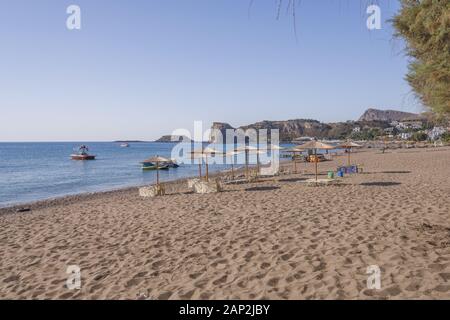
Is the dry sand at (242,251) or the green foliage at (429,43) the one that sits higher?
the green foliage at (429,43)

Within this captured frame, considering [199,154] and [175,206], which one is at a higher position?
[199,154]

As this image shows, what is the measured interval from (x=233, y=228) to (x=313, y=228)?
174cm

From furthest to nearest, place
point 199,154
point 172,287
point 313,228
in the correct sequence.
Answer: point 199,154 < point 313,228 < point 172,287

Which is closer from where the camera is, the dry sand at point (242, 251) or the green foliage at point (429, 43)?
the dry sand at point (242, 251)

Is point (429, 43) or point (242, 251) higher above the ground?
point (429, 43)

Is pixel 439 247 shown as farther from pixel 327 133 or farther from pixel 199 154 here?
pixel 327 133

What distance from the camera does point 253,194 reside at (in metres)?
13.5

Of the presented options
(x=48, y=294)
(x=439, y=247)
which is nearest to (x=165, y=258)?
(x=48, y=294)

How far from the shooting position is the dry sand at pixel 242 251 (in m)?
4.48

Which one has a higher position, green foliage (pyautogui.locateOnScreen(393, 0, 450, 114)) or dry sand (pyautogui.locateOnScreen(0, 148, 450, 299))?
green foliage (pyautogui.locateOnScreen(393, 0, 450, 114))

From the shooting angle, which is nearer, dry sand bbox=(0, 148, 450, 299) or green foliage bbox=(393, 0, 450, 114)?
dry sand bbox=(0, 148, 450, 299)

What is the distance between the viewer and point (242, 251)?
19.7 feet

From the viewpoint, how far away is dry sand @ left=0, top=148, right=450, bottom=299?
14.7 feet
